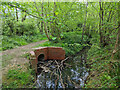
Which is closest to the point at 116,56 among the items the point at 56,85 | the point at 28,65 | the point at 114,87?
the point at 114,87

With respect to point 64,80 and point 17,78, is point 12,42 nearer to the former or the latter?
point 17,78

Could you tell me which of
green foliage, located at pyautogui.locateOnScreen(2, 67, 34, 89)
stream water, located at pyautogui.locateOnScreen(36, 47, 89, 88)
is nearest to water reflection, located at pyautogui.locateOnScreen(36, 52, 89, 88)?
stream water, located at pyautogui.locateOnScreen(36, 47, 89, 88)

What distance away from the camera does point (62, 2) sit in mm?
9953

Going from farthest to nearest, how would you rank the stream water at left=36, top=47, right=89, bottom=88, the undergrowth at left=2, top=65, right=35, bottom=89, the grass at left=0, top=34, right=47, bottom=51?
the grass at left=0, top=34, right=47, bottom=51, the stream water at left=36, top=47, right=89, bottom=88, the undergrowth at left=2, top=65, right=35, bottom=89

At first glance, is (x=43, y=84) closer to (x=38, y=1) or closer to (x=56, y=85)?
(x=56, y=85)

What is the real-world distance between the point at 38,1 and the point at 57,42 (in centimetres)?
592

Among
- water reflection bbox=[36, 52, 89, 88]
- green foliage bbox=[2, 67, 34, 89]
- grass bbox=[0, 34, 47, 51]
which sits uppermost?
grass bbox=[0, 34, 47, 51]

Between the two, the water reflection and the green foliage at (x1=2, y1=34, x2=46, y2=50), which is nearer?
the water reflection

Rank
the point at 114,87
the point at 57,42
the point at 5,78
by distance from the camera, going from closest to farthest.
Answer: the point at 114,87, the point at 5,78, the point at 57,42

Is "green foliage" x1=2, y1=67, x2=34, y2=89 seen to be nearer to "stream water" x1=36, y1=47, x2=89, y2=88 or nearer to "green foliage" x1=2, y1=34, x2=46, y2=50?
"stream water" x1=36, y1=47, x2=89, y2=88

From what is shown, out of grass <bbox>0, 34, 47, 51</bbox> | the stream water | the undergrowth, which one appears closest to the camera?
the undergrowth

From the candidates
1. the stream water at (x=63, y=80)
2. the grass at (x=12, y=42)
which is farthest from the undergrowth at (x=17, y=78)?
the grass at (x=12, y=42)

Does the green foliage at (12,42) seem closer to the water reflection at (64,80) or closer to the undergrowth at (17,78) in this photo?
the undergrowth at (17,78)

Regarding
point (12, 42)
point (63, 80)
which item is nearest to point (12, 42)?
point (12, 42)
